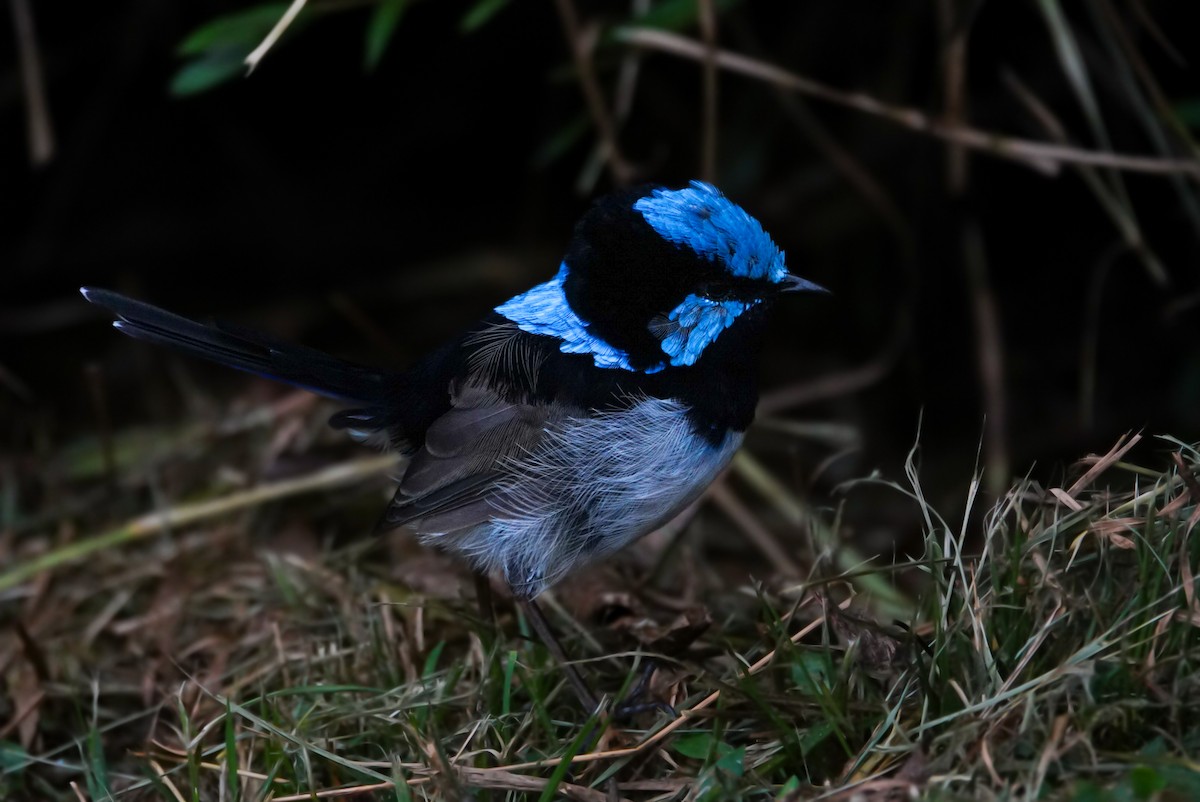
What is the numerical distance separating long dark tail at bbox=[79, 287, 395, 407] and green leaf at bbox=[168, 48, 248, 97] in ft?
2.78

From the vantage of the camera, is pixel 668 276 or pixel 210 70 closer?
pixel 668 276

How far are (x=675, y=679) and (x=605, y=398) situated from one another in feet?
Answer: 2.02

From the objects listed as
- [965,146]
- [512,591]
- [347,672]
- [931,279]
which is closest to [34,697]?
[347,672]

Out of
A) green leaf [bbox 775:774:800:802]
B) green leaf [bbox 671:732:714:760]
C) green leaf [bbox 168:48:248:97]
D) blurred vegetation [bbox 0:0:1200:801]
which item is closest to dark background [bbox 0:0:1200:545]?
blurred vegetation [bbox 0:0:1200:801]

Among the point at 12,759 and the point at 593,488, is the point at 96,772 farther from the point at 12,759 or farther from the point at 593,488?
the point at 593,488

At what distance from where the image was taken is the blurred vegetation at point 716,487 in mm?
2320

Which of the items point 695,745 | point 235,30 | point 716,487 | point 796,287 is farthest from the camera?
point 716,487

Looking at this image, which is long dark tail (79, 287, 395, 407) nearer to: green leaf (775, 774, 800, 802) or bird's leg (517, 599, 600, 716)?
bird's leg (517, 599, 600, 716)

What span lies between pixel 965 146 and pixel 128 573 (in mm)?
2761

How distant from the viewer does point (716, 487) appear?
13.4 ft

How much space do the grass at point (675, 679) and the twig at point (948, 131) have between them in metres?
1.19

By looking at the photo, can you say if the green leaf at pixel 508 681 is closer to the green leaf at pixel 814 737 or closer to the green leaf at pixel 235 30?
the green leaf at pixel 814 737

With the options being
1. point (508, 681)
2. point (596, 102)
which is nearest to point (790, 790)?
point (508, 681)

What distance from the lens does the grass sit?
82.6 inches
